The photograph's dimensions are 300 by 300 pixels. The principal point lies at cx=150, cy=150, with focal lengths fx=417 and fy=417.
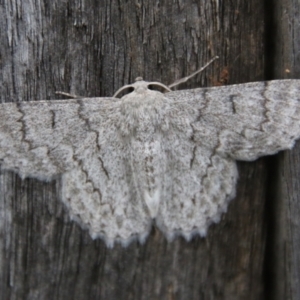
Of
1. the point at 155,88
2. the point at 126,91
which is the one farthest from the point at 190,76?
the point at 126,91

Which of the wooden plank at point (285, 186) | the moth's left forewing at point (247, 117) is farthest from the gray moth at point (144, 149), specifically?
the wooden plank at point (285, 186)

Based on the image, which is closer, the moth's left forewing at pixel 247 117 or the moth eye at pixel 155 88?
the moth's left forewing at pixel 247 117

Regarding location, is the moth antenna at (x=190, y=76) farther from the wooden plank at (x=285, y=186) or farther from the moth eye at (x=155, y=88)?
the wooden plank at (x=285, y=186)

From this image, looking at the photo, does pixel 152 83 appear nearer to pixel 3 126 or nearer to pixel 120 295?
pixel 3 126

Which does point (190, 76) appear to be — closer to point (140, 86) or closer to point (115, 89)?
point (140, 86)

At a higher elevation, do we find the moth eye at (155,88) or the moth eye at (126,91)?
the moth eye at (155,88)

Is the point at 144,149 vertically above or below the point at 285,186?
above

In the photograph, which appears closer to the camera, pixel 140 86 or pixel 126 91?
pixel 140 86
